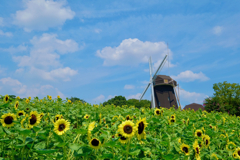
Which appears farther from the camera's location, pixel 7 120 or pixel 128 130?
pixel 7 120

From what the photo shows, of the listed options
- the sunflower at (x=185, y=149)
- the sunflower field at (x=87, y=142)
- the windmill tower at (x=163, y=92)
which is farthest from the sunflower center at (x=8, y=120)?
the windmill tower at (x=163, y=92)

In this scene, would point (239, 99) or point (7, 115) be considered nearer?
point (7, 115)

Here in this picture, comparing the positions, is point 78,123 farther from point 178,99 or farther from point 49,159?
point 178,99

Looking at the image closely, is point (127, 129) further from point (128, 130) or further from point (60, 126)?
point (60, 126)

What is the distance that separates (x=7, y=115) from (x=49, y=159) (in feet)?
3.32

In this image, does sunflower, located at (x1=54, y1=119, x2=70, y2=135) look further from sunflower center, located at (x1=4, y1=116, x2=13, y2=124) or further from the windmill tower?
the windmill tower

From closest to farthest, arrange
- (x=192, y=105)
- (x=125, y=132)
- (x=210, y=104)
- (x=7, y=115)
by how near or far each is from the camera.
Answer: (x=125, y=132) < (x=7, y=115) < (x=210, y=104) < (x=192, y=105)

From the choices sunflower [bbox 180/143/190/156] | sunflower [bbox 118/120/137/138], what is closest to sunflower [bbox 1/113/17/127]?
sunflower [bbox 118/120/137/138]

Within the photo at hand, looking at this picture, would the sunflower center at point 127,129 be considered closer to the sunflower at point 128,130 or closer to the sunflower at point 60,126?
the sunflower at point 128,130

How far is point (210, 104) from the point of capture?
22.9m

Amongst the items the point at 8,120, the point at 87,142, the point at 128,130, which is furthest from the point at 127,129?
the point at 8,120

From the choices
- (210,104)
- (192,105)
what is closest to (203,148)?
(210,104)

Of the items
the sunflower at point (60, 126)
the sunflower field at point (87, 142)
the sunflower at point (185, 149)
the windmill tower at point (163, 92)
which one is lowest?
the sunflower at point (185, 149)

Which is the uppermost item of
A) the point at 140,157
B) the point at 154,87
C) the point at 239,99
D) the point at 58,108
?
the point at 154,87
